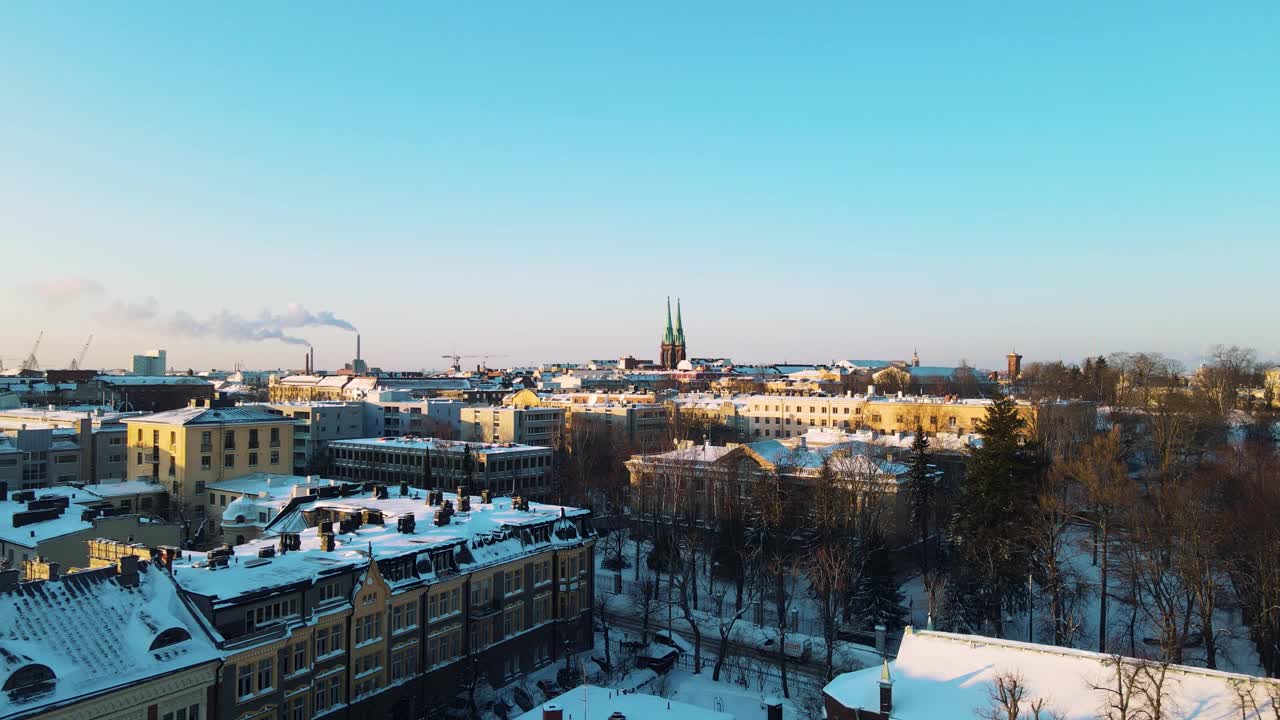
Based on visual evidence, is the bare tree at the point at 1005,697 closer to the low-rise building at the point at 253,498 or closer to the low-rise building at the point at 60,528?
the low-rise building at the point at 253,498

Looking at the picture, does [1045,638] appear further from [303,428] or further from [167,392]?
[167,392]

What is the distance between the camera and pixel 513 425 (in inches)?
3799

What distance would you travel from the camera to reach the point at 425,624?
33375mm

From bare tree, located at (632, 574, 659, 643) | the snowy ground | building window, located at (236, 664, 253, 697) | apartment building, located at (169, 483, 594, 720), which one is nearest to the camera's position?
building window, located at (236, 664, 253, 697)

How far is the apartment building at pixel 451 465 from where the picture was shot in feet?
237

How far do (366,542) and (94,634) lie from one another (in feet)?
38.6

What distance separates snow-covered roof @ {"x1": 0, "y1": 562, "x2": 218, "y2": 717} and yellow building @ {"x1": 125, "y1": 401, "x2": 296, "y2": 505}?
41.9 meters

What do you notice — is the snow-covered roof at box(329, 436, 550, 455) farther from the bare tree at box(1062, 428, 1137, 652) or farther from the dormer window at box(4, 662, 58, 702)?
the dormer window at box(4, 662, 58, 702)

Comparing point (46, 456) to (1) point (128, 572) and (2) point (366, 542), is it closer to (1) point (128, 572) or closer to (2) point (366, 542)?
(2) point (366, 542)

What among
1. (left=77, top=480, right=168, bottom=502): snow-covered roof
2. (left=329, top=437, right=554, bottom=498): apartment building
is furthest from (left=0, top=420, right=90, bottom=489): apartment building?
(left=329, top=437, right=554, bottom=498): apartment building

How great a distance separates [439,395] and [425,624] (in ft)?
398

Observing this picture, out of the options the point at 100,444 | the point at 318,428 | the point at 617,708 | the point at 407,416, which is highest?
the point at 407,416

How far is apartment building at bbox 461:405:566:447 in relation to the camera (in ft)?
318

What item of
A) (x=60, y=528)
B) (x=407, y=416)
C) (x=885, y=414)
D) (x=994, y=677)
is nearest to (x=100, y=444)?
(x=60, y=528)
